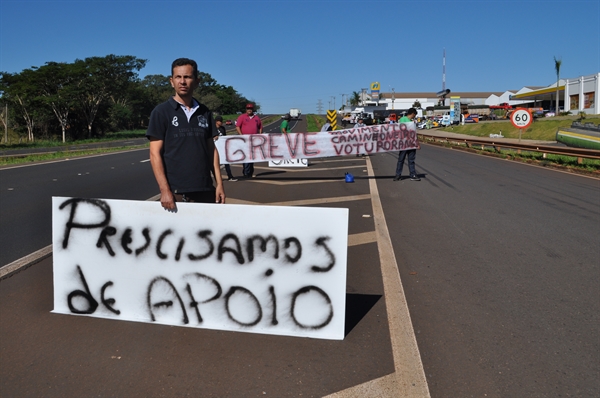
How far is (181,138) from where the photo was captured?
4605 millimetres

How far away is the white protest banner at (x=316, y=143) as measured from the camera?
1603 centimetres

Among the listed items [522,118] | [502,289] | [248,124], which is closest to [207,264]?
[502,289]

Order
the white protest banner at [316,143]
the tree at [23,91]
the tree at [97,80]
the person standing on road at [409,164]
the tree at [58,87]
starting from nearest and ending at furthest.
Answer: the person standing on road at [409,164] < the white protest banner at [316,143] < the tree at [23,91] < the tree at [58,87] < the tree at [97,80]

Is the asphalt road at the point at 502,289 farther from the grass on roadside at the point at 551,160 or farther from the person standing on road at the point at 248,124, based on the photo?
the grass on roadside at the point at 551,160

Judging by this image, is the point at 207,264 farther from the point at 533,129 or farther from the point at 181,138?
the point at 533,129

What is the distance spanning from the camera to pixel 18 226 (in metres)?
8.35

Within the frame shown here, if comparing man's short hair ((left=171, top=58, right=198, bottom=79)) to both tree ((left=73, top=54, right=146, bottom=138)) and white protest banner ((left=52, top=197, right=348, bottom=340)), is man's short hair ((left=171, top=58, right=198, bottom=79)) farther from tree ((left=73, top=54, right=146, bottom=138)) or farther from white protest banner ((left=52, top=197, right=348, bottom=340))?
tree ((left=73, top=54, right=146, bottom=138))

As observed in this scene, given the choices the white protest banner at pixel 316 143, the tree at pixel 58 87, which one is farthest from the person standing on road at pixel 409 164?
the tree at pixel 58 87

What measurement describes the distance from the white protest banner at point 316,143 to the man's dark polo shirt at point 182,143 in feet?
36.0

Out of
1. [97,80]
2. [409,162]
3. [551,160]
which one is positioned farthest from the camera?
[97,80]

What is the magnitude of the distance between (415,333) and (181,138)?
2.39 m

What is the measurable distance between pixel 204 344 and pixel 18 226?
18.3 feet

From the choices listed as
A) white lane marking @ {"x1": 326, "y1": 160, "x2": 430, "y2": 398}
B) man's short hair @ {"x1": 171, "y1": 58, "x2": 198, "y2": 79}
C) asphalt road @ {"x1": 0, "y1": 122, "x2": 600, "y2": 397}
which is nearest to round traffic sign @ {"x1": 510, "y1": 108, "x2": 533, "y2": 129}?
asphalt road @ {"x1": 0, "y1": 122, "x2": 600, "y2": 397}

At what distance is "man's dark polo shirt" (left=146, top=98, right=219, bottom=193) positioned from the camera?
4562mm
